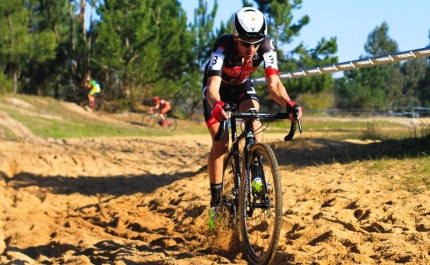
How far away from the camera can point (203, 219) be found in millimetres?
7414

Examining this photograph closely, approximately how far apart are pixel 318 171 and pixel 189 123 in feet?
91.9

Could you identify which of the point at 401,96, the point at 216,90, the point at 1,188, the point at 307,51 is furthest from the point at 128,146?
the point at 401,96

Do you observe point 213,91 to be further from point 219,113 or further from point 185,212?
point 185,212

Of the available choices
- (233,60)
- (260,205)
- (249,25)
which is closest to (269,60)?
(233,60)

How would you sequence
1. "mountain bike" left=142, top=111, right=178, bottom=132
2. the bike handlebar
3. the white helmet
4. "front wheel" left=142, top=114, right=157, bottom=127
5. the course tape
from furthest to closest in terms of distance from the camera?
1. "front wheel" left=142, top=114, right=157, bottom=127
2. "mountain bike" left=142, top=111, right=178, bottom=132
3. the course tape
4. the white helmet
5. the bike handlebar

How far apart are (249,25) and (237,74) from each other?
68cm

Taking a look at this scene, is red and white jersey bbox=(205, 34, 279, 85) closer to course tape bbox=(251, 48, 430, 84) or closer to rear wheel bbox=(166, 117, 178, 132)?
course tape bbox=(251, 48, 430, 84)

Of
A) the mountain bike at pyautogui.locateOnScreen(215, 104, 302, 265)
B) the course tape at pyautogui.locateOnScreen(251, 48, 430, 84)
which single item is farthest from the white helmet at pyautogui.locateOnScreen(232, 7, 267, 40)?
the course tape at pyautogui.locateOnScreen(251, 48, 430, 84)

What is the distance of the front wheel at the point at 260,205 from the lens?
4.50 meters

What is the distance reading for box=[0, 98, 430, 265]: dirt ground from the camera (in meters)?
5.21

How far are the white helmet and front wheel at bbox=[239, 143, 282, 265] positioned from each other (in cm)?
98

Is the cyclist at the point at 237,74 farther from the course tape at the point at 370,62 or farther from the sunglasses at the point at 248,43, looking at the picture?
the course tape at the point at 370,62

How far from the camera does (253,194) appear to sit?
493 centimetres

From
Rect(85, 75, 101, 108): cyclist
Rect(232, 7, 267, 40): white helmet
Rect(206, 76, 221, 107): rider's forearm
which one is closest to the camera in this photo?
Rect(232, 7, 267, 40): white helmet
